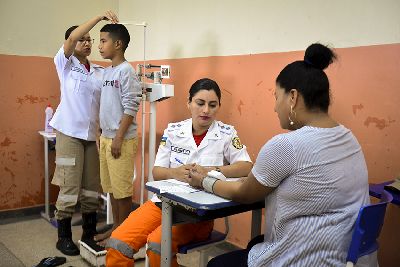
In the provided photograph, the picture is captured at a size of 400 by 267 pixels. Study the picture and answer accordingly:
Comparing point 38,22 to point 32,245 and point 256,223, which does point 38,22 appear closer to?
point 32,245

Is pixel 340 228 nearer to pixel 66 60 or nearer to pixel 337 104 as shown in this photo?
pixel 337 104

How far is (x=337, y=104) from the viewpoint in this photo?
6.89ft

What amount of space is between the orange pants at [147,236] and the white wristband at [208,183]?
33cm

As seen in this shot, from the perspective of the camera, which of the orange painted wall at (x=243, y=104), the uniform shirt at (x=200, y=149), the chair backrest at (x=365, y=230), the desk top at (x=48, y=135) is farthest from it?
the desk top at (x=48, y=135)

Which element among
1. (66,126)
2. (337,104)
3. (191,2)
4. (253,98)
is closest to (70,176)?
(66,126)

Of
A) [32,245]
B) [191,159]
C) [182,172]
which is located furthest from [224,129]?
[32,245]

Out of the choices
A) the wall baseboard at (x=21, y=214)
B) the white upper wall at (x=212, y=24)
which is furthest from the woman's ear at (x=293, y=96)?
the wall baseboard at (x=21, y=214)

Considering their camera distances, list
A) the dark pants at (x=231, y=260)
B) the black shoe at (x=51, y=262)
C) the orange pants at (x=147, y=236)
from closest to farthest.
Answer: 1. the dark pants at (x=231, y=260)
2. the orange pants at (x=147, y=236)
3. the black shoe at (x=51, y=262)

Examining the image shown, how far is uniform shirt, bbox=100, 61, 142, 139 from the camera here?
258 cm

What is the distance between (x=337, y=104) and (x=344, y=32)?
1.28 feet

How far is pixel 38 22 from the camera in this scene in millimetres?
3385

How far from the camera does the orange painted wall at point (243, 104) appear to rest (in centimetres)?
189

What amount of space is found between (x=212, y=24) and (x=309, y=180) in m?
1.88

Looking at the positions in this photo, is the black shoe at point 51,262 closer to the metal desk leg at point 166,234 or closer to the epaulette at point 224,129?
the metal desk leg at point 166,234
